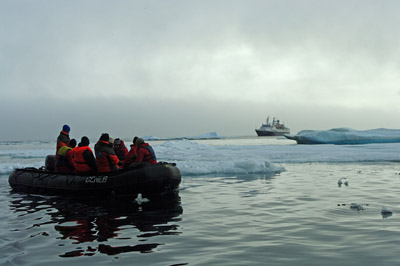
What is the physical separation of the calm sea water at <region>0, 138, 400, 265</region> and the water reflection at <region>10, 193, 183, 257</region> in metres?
0.02

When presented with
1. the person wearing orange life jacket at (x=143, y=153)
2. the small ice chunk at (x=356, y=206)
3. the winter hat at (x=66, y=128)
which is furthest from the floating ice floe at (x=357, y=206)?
the winter hat at (x=66, y=128)

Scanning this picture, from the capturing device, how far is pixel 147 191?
10.4 meters

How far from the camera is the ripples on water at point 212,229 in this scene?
16.4ft

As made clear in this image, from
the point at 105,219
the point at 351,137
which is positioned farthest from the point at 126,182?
the point at 351,137

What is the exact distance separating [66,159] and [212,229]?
684 centimetres

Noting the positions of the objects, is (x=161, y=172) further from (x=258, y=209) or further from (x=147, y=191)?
(x=258, y=209)

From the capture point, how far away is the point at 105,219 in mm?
7836

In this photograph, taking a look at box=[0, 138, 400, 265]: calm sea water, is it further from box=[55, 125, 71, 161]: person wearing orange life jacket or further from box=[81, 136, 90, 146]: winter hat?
box=[55, 125, 71, 161]: person wearing orange life jacket

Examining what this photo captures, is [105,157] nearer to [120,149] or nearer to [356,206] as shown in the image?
[120,149]

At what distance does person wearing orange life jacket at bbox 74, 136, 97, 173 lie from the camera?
10.7m

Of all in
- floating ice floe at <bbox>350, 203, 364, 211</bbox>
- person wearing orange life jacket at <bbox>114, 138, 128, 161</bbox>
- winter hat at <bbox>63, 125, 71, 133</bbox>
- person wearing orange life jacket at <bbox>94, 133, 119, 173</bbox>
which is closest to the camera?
floating ice floe at <bbox>350, 203, 364, 211</bbox>

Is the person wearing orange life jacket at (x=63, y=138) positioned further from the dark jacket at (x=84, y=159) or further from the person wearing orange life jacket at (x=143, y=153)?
the person wearing orange life jacket at (x=143, y=153)

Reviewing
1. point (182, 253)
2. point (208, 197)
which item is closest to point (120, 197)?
point (208, 197)

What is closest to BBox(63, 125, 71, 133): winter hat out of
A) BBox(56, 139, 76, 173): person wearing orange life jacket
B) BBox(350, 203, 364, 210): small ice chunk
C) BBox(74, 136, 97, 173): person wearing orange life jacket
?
BBox(56, 139, 76, 173): person wearing orange life jacket
